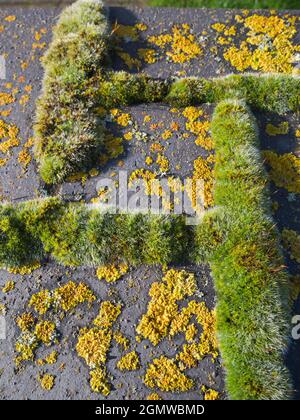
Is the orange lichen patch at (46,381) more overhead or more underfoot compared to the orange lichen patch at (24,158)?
more underfoot

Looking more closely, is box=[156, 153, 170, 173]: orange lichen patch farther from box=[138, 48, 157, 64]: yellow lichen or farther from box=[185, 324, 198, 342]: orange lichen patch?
box=[185, 324, 198, 342]: orange lichen patch

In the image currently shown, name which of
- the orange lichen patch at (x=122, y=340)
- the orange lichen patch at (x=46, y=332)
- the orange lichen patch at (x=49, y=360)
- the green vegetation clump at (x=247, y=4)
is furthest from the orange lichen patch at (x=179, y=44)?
the orange lichen patch at (x=49, y=360)

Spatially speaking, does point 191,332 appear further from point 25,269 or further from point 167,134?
point 167,134

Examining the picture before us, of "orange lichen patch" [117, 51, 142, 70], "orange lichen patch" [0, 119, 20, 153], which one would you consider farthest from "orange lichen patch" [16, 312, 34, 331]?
"orange lichen patch" [117, 51, 142, 70]

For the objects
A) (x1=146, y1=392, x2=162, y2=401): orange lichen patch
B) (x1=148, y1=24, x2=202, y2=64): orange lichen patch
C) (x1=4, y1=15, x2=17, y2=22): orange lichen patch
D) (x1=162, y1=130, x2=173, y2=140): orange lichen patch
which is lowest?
(x1=146, y1=392, x2=162, y2=401): orange lichen patch

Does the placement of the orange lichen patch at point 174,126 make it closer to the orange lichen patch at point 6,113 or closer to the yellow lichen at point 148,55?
the yellow lichen at point 148,55

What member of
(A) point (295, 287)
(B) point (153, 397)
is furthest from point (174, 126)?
(B) point (153, 397)
